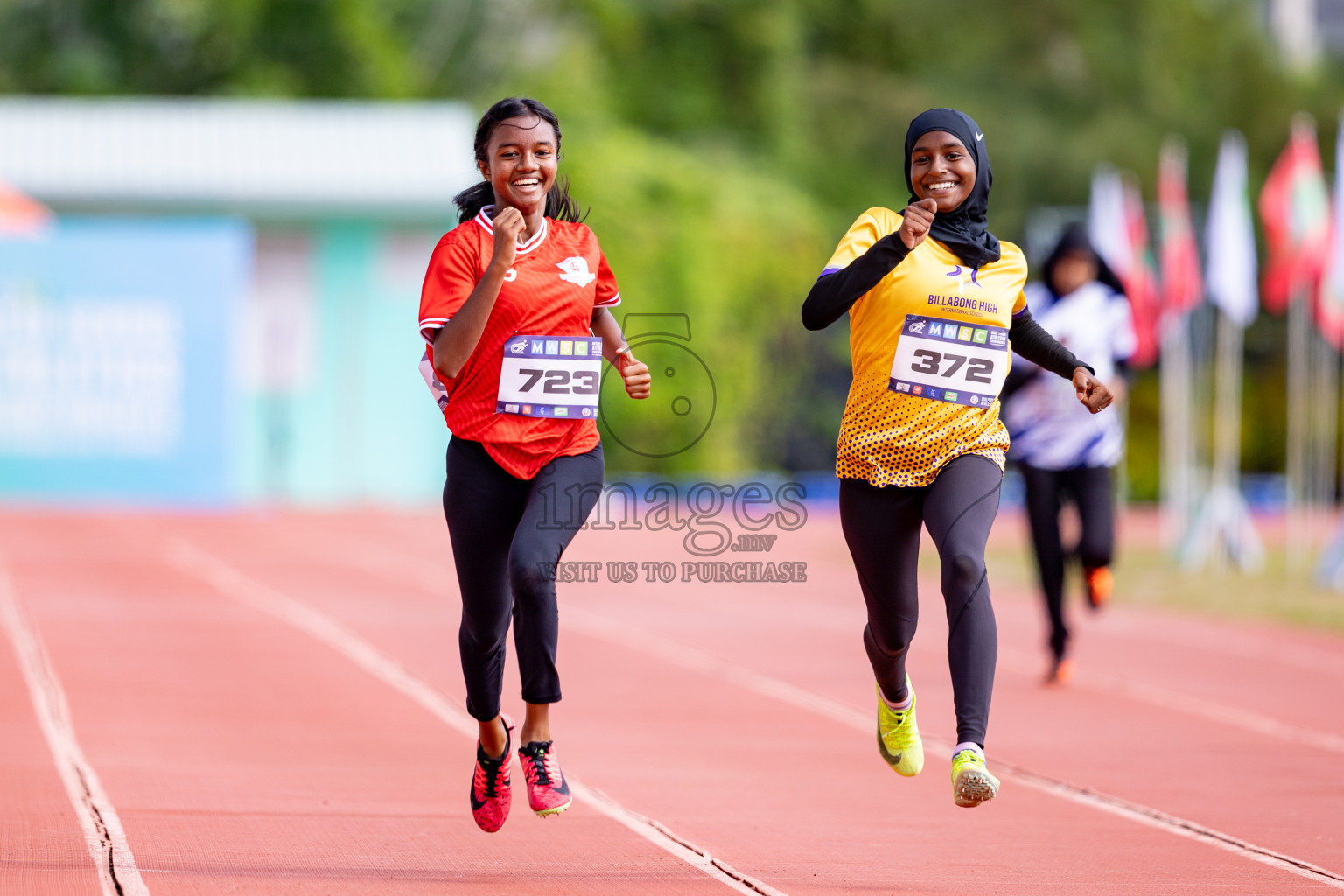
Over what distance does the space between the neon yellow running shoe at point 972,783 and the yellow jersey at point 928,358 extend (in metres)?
0.88

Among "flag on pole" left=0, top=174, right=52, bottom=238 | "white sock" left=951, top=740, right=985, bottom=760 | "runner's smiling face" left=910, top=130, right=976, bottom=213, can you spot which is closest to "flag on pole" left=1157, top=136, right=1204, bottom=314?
"runner's smiling face" left=910, top=130, right=976, bottom=213

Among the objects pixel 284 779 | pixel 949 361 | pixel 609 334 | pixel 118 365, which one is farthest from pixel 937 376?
pixel 118 365

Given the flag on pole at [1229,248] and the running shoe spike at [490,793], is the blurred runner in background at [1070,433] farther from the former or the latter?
the flag on pole at [1229,248]

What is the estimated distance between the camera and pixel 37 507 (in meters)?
24.3

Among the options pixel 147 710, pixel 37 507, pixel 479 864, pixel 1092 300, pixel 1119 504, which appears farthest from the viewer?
pixel 1119 504

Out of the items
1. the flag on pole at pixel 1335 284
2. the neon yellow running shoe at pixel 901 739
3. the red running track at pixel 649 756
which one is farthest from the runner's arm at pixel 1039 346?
the flag on pole at pixel 1335 284

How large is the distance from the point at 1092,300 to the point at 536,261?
16.4ft

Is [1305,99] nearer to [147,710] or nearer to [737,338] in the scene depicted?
[737,338]

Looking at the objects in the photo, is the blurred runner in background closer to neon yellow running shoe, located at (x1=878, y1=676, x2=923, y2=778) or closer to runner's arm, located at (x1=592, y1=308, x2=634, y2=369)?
neon yellow running shoe, located at (x1=878, y1=676, x2=923, y2=778)

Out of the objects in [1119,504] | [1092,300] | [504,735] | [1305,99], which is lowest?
[1119,504]

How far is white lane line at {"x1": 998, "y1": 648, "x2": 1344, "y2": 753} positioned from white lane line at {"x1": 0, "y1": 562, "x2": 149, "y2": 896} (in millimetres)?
4810

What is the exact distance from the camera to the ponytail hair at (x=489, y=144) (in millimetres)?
5488

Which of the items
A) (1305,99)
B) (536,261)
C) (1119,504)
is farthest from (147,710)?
(1305,99)

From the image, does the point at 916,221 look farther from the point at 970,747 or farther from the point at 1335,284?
the point at 1335,284
